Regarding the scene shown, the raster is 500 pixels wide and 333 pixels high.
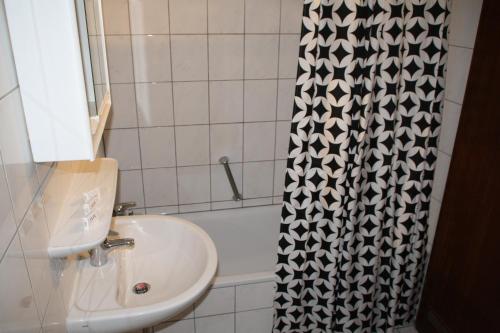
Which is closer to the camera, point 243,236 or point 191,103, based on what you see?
point 191,103

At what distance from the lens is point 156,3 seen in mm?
2006

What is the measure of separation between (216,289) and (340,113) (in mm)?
1001

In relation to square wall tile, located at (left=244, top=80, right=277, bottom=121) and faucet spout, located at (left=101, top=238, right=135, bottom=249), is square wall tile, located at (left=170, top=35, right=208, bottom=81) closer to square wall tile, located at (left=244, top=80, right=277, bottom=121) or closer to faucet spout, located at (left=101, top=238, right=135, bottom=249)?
square wall tile, located at (left=244, top=80, right=277, bottom=121)

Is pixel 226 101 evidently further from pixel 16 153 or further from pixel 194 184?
pixel 16 153

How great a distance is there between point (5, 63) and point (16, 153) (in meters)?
0.17

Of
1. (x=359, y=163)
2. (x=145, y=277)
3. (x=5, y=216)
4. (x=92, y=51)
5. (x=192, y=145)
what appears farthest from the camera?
(x=192, y=145)

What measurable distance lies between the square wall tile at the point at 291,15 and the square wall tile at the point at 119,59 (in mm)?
821

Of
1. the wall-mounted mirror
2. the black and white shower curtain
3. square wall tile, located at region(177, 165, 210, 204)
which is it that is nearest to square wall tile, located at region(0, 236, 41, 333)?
the wall-mounted mirror

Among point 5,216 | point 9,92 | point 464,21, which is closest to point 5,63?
point 9,92

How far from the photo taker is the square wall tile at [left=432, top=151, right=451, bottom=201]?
6.43 ft

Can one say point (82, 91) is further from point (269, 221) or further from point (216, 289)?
point (269, 221)

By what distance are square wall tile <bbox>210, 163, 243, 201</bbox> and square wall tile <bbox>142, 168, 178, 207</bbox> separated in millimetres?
231

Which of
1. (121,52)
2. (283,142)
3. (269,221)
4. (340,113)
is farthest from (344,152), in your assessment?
(121,52)

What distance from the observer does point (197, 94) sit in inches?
87.5
